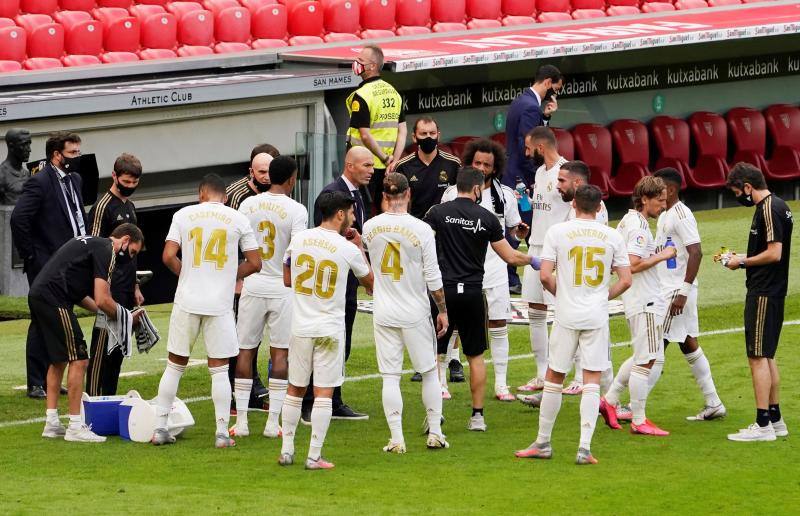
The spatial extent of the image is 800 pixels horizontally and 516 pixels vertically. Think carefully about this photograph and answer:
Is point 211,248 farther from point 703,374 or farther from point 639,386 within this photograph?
point 703,374

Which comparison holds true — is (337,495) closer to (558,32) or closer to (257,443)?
(257,443)

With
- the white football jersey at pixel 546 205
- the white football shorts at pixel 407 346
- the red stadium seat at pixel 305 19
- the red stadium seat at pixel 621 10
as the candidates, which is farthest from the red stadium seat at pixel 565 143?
the white football shorts at pixel 407 346

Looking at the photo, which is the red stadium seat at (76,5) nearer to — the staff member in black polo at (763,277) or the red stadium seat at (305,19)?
the red stadium seat at (305,19)

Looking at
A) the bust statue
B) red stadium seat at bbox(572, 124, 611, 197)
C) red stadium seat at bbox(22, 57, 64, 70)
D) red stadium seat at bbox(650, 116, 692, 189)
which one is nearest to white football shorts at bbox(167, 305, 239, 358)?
the bust statue

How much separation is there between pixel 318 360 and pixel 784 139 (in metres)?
13.8

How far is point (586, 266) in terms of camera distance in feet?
27.9

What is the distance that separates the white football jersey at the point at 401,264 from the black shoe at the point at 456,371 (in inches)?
97.7

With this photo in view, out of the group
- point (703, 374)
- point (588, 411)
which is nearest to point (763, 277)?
point (703, 374)

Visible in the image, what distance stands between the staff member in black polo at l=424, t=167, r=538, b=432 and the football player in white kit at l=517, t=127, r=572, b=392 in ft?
3.85

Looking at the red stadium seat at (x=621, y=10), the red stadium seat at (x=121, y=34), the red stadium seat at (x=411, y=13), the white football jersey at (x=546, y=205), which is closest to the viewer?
the white football jersey at (x=546, y=205)

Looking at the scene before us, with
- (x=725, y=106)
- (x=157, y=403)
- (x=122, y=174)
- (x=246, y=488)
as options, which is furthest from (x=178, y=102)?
(x=725, y=106)

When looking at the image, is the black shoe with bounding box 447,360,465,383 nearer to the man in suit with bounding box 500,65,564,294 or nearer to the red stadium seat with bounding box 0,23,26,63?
the man in suit with bounding box 500,65,564,294

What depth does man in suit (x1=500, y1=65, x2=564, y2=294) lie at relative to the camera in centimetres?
1287

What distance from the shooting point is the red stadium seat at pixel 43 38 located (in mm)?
15961
